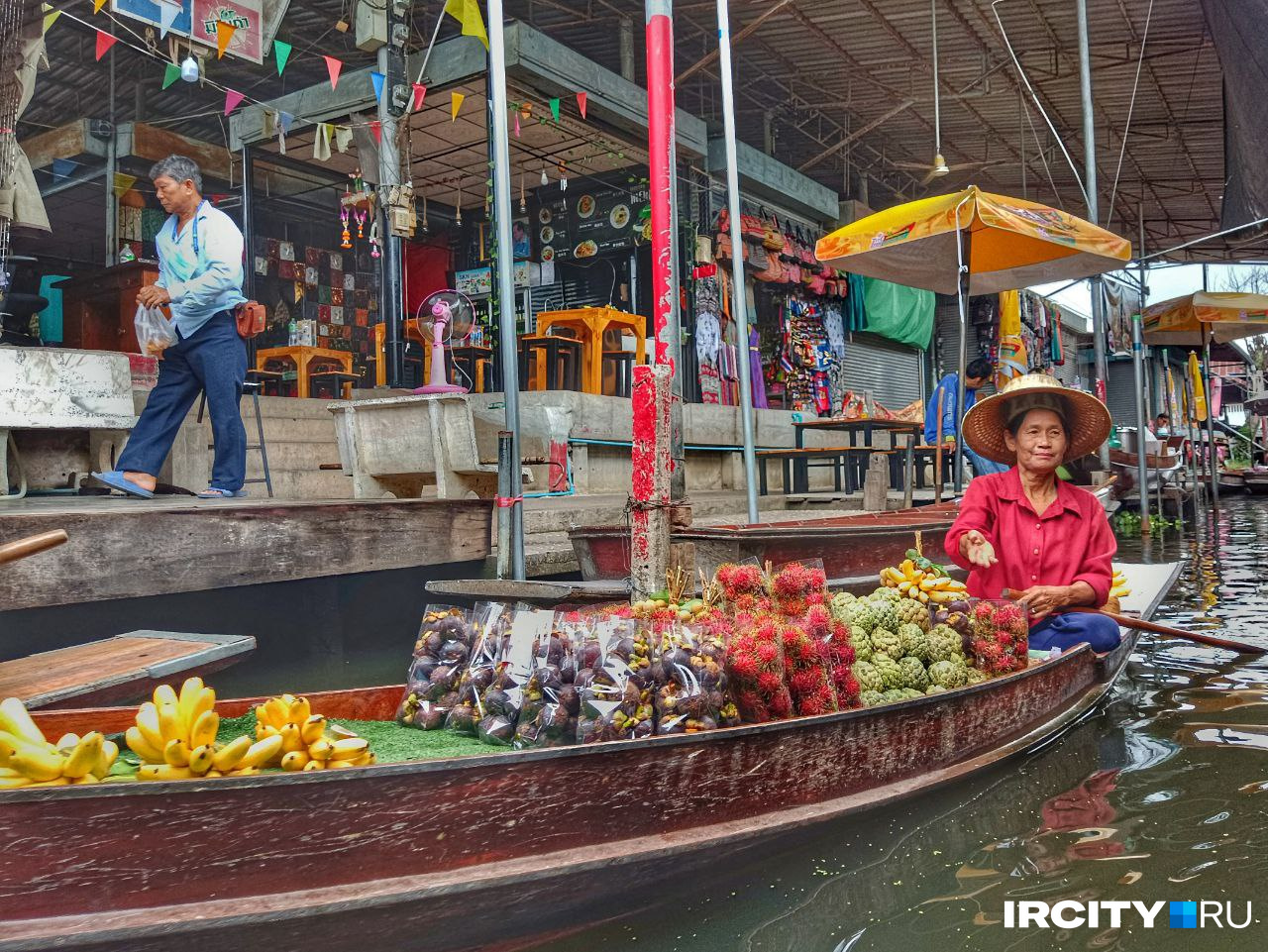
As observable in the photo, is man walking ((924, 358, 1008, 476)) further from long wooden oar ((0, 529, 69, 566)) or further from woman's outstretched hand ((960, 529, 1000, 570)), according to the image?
long wooden oar ((0, 529, 69, 566))

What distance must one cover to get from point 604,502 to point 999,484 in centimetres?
388

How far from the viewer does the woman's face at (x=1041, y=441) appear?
144 inches

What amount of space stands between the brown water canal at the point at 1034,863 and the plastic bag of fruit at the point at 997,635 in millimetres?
366

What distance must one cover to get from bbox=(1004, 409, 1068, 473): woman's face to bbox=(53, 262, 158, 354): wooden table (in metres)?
8.53

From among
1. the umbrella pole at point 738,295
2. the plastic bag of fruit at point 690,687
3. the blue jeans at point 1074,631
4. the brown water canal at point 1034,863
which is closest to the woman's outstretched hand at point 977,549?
the blue jeans at point 1074,631

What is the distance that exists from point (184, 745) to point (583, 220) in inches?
429

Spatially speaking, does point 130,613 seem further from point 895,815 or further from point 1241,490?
point 1241,490

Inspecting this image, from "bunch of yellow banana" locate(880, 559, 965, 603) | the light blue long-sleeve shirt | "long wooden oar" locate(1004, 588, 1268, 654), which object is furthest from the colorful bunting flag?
"long wooden oar" locate(1004, 588, 1268, 654)

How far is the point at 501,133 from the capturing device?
173 inches

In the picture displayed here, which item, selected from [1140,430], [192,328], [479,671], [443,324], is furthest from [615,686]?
[1140,430]

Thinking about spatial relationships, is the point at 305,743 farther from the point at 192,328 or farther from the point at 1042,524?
the point at 192,328

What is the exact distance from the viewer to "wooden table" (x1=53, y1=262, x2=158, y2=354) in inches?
369

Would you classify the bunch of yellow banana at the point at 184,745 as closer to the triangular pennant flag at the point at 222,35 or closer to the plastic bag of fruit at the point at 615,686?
the plastic bag of fruit at the point at 615,686

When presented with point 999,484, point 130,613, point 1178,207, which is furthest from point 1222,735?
point 1178,207
